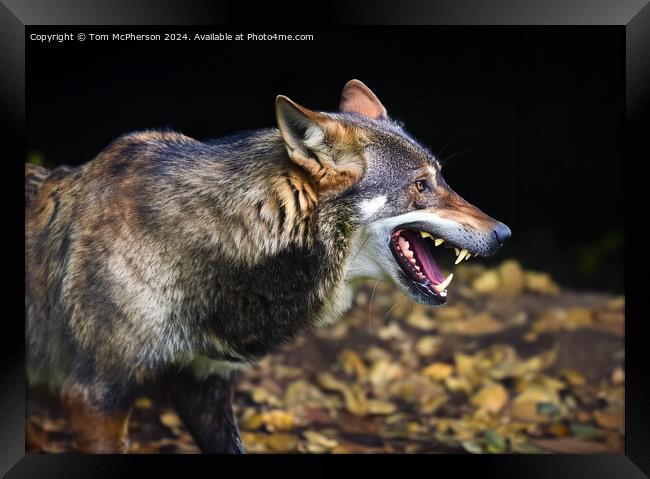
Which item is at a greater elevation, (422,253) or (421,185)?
(421,185)

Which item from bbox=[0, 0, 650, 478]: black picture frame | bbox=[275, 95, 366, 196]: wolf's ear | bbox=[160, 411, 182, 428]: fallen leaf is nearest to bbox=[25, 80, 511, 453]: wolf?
bbox=[275, 95, 366, 196]: wolf's ear

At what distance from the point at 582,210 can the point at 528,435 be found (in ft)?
5.44

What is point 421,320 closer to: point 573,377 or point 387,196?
point 573,377

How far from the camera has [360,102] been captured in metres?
3.88

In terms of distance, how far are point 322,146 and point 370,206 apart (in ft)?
1.17

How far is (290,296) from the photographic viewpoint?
138 inches

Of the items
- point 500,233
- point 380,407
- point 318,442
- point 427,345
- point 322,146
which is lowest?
point 318,442

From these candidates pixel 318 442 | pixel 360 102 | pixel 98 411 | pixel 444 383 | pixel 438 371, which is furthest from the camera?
pixel 438 371

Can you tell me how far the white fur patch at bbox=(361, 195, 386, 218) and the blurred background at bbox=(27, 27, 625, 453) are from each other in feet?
2.88

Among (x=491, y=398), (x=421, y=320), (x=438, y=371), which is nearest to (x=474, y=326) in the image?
(x=421, y=320)

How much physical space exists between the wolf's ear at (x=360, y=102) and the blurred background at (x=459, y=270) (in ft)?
1.55

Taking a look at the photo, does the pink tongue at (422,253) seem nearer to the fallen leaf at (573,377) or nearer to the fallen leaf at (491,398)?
the fallen leaf at (491,398)

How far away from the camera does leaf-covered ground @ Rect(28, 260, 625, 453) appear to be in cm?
461

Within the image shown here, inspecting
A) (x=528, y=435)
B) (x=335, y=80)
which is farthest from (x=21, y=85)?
(x=528, y=435)
